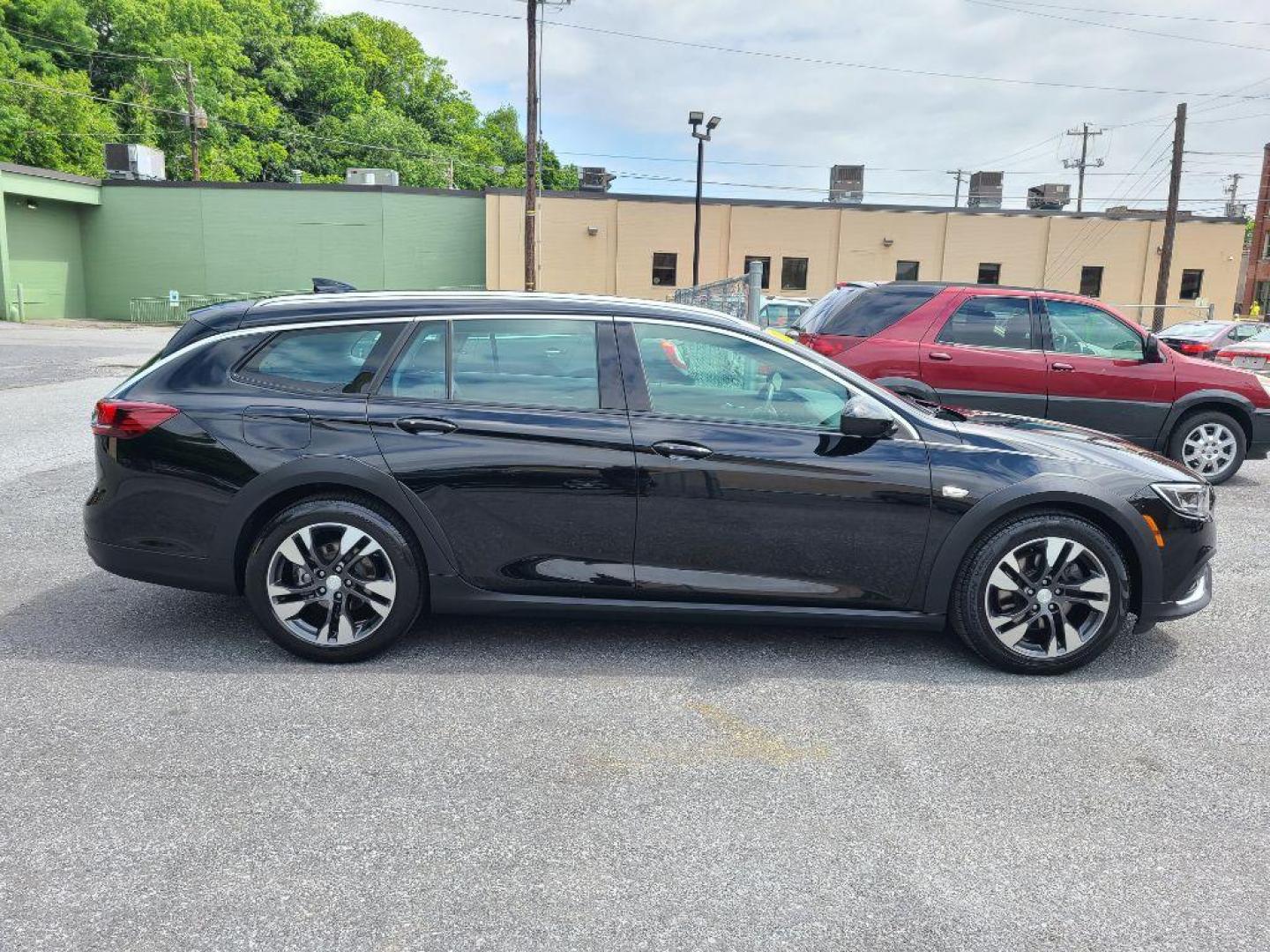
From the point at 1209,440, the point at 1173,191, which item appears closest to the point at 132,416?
the point at 1209,440

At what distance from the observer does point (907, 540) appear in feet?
13.9

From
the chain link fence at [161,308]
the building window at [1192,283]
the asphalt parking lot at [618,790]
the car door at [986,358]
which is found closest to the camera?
the asphalt parking lot at [618,790]

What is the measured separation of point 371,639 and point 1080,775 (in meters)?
2.87

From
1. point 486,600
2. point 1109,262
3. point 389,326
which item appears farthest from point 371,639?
point 1109,262

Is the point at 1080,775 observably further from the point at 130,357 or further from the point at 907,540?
the point at 130,357

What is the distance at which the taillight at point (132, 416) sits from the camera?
168 inches

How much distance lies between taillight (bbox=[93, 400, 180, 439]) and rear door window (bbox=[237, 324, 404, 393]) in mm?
369

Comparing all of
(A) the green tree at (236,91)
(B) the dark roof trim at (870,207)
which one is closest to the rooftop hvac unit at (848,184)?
(B) the dark roof trim at (870,207)

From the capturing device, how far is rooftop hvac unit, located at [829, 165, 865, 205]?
43438mm

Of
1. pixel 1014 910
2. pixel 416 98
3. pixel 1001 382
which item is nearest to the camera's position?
pixel 1014 910

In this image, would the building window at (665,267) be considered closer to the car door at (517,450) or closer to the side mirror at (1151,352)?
the side mirror at (1151,352)

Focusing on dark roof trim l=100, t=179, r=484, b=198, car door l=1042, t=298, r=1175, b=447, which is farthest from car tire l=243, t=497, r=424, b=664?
dark roof trim l=100, t=179, r=484, b=198

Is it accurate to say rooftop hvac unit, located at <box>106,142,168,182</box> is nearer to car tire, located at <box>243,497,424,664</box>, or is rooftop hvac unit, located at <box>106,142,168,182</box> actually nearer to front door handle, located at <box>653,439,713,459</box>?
car tire, located at <box>243,497,424,664</box>

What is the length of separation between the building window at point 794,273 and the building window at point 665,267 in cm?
458
